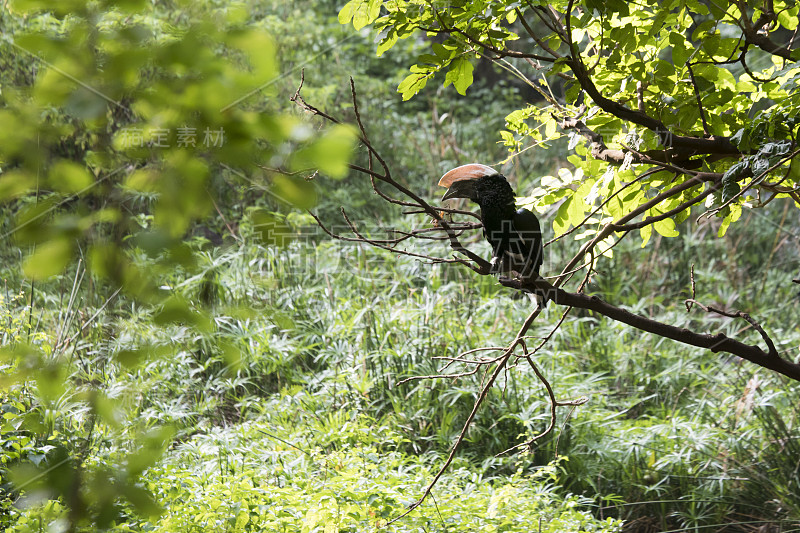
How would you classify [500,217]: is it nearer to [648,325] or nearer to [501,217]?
[501,217]

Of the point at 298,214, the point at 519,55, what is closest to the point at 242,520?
the point at 519,55

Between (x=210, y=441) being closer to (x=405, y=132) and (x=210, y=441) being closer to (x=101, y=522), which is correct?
(x=101, y=522)

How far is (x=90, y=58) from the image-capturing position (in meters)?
0.54

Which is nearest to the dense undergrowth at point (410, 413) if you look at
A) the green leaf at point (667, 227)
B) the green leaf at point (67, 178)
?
the green leaf at point (667, 227)

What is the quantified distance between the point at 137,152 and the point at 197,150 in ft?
0.20

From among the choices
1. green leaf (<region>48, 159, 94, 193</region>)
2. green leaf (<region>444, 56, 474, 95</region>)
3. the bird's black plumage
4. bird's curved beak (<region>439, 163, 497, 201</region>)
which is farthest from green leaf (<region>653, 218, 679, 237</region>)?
green leaf (<region>48, 159, 94, 193</region>)

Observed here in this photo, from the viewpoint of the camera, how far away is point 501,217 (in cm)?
145

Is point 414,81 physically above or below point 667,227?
above

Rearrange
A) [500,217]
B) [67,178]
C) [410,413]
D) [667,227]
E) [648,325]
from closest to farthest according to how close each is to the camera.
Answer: [67,178], [648,325], [500,217], [667,227], [410,413]

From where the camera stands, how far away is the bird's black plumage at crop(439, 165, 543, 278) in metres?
1.43

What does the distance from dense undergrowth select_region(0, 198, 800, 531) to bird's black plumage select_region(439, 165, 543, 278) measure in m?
0.74

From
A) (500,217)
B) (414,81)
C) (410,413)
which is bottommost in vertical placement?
(410,413)

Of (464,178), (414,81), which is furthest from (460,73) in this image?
(464,178)

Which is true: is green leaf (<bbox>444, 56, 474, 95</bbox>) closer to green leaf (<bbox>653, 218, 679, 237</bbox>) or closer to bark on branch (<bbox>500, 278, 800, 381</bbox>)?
bark on branch (<bbox>500, 278, 800, 381</bbox>)
